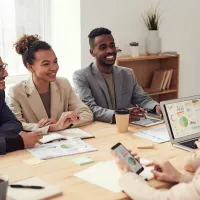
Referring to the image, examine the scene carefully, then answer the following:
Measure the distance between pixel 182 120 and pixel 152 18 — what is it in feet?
7.57

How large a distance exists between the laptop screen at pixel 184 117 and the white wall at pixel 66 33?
1.78 metres

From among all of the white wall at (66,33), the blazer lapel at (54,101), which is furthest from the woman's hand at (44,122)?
the white wall at (66,33)

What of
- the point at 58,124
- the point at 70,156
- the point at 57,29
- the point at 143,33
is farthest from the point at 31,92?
the point at 143,33

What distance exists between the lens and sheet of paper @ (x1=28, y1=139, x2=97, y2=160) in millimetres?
1792

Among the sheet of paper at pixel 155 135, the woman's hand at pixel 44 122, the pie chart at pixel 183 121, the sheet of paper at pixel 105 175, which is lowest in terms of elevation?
the sheet of paper at pixel 105 175

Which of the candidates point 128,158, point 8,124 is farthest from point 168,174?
point 8,124

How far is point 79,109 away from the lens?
8.38 ft

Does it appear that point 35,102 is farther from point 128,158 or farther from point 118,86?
point 128,158

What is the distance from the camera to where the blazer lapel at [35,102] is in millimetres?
2447

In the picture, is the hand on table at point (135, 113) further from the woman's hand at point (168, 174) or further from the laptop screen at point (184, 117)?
the woman's hand at point (168, 174)

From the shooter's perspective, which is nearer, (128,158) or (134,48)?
(128,158)

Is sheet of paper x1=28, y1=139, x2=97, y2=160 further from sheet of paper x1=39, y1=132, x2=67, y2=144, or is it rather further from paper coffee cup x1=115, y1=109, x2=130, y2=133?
paper coffee cup x1=115, y1=109, x2=130, y2=133

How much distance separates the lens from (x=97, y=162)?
5.59 feet

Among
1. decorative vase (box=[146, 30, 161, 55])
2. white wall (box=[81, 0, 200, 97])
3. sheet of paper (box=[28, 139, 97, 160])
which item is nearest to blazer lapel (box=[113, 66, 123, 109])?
white wall (box=[81, 0, 200, 97])
